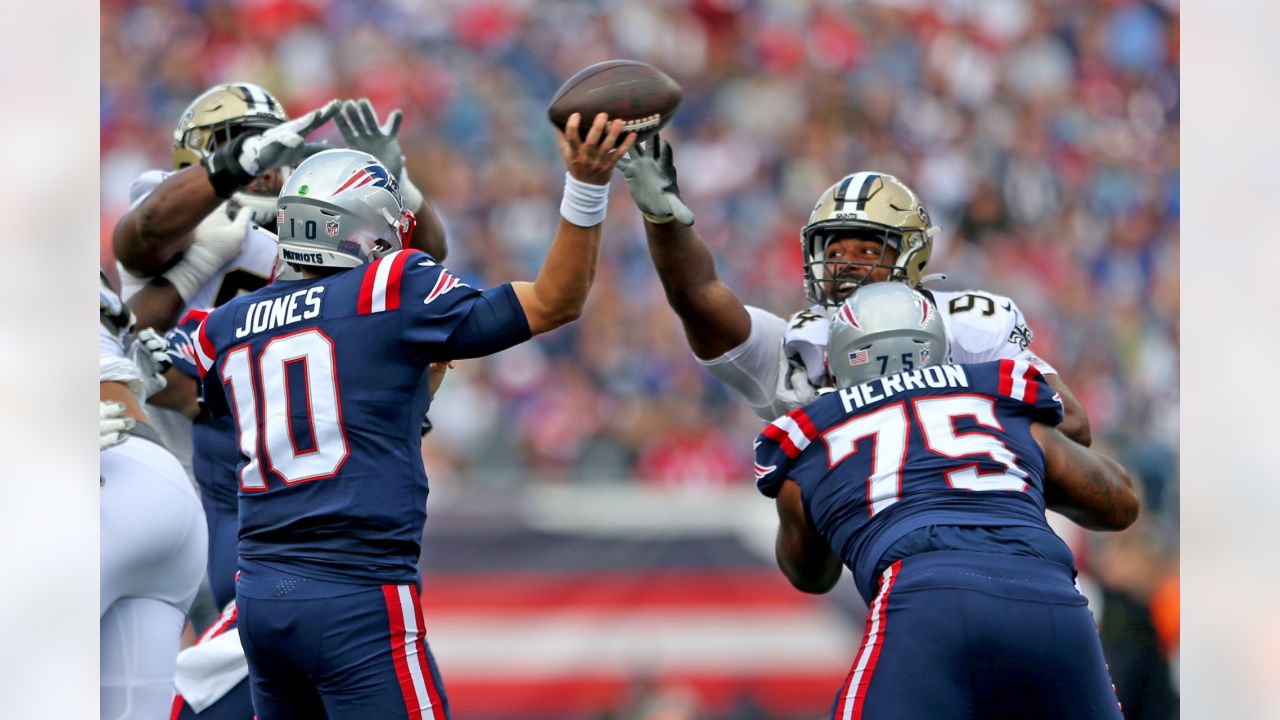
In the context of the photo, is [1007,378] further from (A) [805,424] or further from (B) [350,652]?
(B) [350,652]

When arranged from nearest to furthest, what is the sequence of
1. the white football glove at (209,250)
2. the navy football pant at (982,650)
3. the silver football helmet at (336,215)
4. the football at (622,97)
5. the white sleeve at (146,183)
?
the navy football pant at (982,650)
the silver football helmet at (336,215)
the football at (622,97)
the white football glove at (209,250)
the white sleeve at (146,183)

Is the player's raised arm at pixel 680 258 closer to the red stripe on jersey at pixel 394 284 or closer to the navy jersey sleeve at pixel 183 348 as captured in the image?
the red stripe on jersey at pixel 394 284

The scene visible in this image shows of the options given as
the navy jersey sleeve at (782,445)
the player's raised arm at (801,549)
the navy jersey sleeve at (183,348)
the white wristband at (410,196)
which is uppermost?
the white wristband at (410,196)

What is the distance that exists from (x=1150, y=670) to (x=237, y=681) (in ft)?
14.5

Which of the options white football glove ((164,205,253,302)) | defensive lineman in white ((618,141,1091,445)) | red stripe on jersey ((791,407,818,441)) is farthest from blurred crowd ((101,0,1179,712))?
red stripe on jersey ((791,407,818,441))

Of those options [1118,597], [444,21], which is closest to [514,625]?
[1118,597]

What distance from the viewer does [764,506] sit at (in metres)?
7.14

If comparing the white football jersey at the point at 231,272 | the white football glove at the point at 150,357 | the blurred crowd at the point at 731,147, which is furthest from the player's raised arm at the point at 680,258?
the blurred crowd at the point at 731,147

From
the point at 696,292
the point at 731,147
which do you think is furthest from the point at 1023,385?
the point at 731,147

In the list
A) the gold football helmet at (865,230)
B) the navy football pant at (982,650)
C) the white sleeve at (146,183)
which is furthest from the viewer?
the white sleeve at (146,183)

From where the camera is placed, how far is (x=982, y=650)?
8.57 ft

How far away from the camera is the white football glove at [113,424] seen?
11.1 feet

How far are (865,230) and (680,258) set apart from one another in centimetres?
54

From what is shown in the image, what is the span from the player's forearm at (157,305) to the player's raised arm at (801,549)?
82.2 inches
